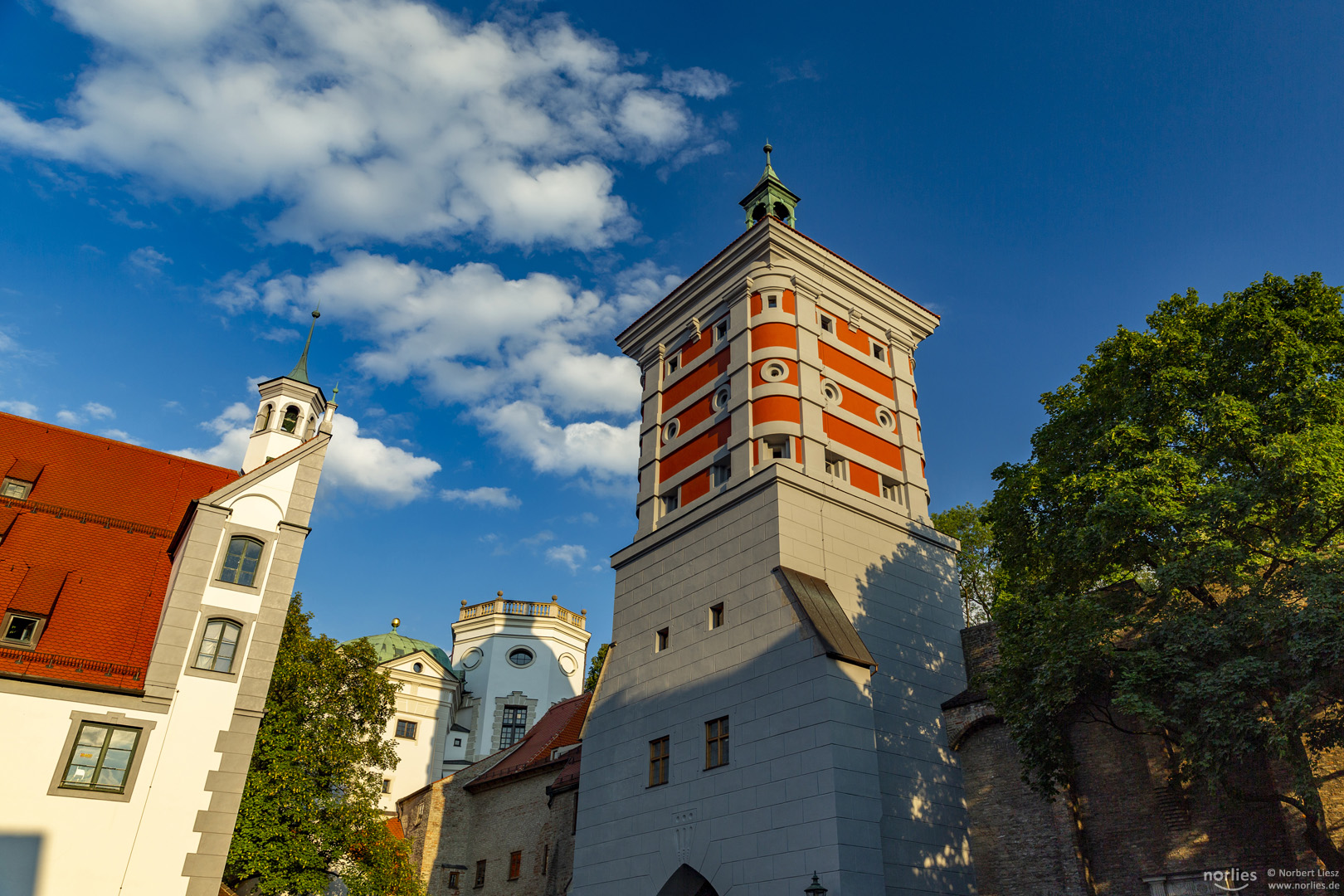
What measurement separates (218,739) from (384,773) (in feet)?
92.1

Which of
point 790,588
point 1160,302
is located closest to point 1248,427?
point 1160,302

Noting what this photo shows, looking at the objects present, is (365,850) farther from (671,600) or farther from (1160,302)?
(1160,302)

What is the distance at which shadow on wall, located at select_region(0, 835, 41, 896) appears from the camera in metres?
19.8

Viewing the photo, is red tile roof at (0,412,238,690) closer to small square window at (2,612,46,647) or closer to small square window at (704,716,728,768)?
small square window at (2,612,46,647)

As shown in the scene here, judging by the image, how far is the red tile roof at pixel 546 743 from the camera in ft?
121

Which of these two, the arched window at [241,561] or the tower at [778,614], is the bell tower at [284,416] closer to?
the arched window at [241,561]

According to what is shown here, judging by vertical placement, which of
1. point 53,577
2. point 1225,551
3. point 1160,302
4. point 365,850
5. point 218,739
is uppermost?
point 1160,302

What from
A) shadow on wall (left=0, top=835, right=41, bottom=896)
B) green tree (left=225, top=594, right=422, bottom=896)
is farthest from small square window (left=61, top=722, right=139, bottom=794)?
green tree (left=225, top=594, right=422, bottom=896)

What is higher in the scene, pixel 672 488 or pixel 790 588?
pixel 672 488

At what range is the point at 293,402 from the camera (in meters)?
34.2

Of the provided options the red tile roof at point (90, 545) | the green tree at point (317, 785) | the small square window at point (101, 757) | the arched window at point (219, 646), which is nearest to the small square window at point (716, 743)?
the green tree at point (317, 785)

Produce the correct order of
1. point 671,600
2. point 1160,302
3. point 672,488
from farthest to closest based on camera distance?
point 672,488 < point 671,600 < point 1160,302

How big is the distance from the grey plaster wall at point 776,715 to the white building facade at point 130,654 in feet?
34.2

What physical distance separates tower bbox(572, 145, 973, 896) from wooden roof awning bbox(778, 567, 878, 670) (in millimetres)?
83
